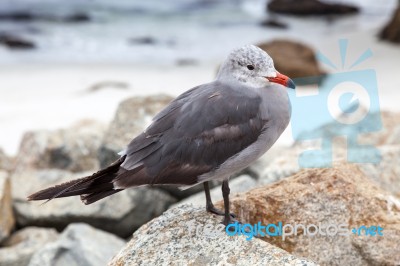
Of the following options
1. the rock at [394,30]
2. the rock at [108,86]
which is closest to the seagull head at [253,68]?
the rock at [108,86]

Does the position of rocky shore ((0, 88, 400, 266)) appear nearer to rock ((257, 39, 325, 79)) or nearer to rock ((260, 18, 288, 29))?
rock ((257, 39, 325, 79))

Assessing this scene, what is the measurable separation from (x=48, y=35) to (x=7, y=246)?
37.0 ft

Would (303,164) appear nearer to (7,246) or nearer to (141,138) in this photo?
(141,138)

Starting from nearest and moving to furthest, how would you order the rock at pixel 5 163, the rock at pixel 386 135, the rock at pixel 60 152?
the rock at pixel 386 135 < the rock at pixel 60 152 < the rock at pixel 5 163

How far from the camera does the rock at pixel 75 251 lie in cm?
462

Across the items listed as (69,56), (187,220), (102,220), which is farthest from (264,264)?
(69,56)

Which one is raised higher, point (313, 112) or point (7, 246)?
point (313, 112)

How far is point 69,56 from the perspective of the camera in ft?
46.9

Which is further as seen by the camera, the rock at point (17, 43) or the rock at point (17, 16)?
the rock at point (17, 16)

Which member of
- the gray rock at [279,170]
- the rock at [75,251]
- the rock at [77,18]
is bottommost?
the rock at [77,18]

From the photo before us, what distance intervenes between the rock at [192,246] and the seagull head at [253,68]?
29.4 inches

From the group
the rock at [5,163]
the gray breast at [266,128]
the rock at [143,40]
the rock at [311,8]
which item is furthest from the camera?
the rock at [311,8]

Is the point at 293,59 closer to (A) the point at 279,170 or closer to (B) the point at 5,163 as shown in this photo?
(B) the point at 5,163

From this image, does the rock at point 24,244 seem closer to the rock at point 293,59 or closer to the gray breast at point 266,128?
the gray breast at point 266,128
